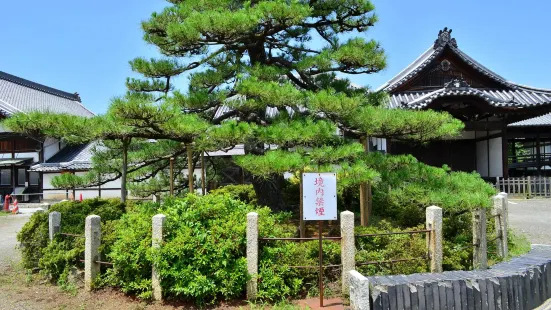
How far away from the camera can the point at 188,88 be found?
783 centimetres

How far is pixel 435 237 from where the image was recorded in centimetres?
591

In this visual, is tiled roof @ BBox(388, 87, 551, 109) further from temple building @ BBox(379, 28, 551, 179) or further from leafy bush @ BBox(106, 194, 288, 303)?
leafy bush @ BBox(106, 194, 288, 303)

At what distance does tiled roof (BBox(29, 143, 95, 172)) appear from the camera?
2219cm

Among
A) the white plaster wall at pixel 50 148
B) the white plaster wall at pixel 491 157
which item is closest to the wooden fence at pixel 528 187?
the white plaster wall at pixel 491 157

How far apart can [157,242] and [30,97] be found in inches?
1129

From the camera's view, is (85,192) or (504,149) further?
(85,192)

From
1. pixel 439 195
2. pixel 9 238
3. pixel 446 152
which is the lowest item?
pixel 9 238

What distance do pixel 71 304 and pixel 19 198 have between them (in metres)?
22.2

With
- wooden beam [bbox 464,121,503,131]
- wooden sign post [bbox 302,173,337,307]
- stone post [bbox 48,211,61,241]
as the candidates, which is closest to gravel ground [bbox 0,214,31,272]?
stone post [bbox 48,211,61,241]

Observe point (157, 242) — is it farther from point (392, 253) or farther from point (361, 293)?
point (392, 253)

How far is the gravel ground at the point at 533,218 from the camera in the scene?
10.1 metres

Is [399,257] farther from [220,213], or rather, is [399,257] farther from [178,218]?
[178,218]

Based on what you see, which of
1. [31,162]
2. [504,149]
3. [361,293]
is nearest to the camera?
[361,293]

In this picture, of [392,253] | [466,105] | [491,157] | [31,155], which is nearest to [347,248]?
[392,253]
